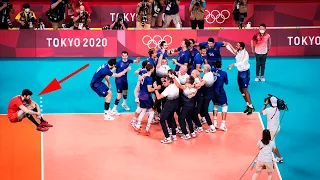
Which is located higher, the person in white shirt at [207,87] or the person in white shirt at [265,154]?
the person in white shirt at [207,87]

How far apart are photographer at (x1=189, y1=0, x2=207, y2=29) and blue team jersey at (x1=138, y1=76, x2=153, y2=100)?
30.5 feet

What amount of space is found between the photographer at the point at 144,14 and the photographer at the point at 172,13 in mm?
759

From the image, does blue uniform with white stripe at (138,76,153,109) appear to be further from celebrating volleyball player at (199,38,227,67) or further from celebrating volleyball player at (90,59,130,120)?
celebrating volleyball player at (199,38,227,67)

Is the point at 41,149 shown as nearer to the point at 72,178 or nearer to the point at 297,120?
the point at 72,178

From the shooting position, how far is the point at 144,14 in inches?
1167

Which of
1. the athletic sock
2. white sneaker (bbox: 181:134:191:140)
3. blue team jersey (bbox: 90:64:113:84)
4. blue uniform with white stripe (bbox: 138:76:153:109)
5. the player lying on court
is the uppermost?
blue team jersey (bbox: 90:64:113:84)

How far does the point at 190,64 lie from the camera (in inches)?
899

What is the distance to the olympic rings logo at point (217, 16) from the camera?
31427 mm

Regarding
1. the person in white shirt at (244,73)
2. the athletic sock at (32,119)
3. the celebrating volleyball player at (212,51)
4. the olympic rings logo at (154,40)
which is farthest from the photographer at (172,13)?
the athletic sock at (32,119)

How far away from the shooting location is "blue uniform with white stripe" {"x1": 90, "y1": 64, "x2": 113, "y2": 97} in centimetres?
2122

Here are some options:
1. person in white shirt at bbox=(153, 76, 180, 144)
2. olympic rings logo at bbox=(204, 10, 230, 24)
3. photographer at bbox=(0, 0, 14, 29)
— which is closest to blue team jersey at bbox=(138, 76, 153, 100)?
person in white shirt at bbox=(153, 76, 180, 144)

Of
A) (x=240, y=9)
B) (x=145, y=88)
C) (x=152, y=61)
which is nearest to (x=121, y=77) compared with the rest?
(x=152, y=61)

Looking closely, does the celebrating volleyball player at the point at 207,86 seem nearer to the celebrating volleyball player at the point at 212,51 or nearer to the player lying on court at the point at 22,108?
the celebrating volleyball player at the point at 212,51

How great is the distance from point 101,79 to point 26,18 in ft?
28.8
